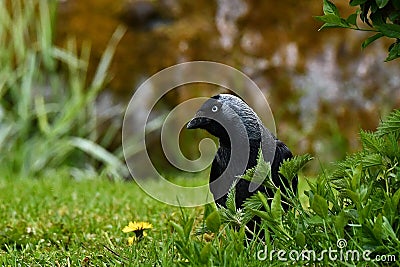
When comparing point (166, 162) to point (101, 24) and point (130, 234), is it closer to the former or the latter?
point (101, 24)

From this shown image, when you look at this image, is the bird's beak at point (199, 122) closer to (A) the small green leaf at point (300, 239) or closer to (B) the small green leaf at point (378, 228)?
(A) the small green leaf at point (300, 239)

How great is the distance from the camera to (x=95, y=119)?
6.77 metres

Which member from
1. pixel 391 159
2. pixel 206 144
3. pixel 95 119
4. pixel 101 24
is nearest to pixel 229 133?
pixel 391 159

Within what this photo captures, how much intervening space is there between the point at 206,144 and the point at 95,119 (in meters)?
1.77

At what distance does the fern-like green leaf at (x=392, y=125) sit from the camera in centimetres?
248

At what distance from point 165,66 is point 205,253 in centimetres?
501

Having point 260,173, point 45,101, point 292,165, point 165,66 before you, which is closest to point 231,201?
point 260,173

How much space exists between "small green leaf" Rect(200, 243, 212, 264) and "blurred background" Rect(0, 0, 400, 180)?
167 inches

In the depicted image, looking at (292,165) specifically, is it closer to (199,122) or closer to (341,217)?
(341,217)

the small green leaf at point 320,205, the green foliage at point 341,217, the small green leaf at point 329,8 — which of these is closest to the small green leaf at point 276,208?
the green foliage at point 341,217

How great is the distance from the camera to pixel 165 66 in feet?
22.9

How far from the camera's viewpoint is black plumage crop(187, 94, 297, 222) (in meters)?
2.73

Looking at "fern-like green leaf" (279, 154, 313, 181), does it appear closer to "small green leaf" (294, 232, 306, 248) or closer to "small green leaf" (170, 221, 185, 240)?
"small green leaf" (294, 232, 306, 248)

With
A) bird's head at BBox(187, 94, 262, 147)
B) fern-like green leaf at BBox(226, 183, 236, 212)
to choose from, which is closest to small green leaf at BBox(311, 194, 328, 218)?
fern-like green leaf at BBox(226, 183, 236, 212)
